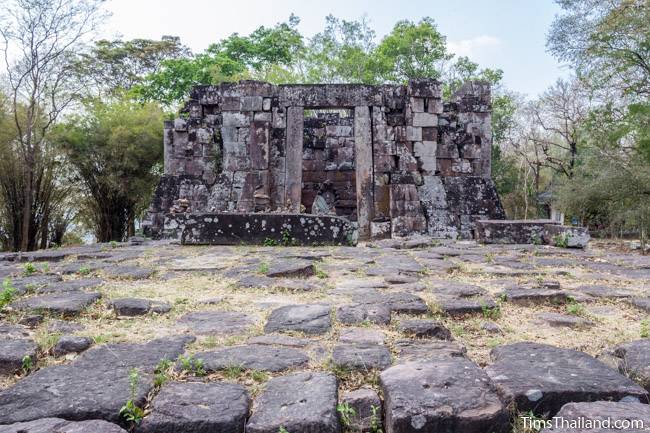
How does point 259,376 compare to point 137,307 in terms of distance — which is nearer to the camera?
point 259,376

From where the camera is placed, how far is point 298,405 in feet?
6.16

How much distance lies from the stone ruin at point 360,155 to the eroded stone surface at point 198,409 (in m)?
9.70

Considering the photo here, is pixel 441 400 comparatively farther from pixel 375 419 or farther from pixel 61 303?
pixel 61 303

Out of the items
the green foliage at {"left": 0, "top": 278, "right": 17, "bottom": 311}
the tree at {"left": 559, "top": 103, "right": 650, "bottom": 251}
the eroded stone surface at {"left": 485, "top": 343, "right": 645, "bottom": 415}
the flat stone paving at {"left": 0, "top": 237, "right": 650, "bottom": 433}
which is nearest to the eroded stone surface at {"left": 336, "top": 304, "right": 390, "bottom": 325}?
A: the flat stone paving at {"left": 0, "top": 237, "right": 650, "bottom": 433}

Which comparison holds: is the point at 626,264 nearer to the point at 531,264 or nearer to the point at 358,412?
the point at 531,264

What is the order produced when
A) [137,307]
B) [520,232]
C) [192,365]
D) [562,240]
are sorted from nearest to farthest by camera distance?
[192,365]
[137,307]
[562,240]
[520,232]

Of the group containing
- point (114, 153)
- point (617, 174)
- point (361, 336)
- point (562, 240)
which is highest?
point (114, 153)

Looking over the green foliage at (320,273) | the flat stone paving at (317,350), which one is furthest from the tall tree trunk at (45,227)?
the green foliage at (320,273)

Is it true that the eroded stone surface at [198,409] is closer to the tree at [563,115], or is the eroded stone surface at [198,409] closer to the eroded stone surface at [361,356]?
the eroded stone surface at [361,356]

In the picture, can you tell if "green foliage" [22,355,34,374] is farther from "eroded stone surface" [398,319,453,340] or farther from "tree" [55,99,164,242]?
"tree" [55,99,164,242]

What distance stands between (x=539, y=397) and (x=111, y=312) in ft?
8.84

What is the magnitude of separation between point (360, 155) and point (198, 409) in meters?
10.9

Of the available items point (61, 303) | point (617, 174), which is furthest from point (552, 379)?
point (617, 174)

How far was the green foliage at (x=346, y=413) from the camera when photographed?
1858mm
